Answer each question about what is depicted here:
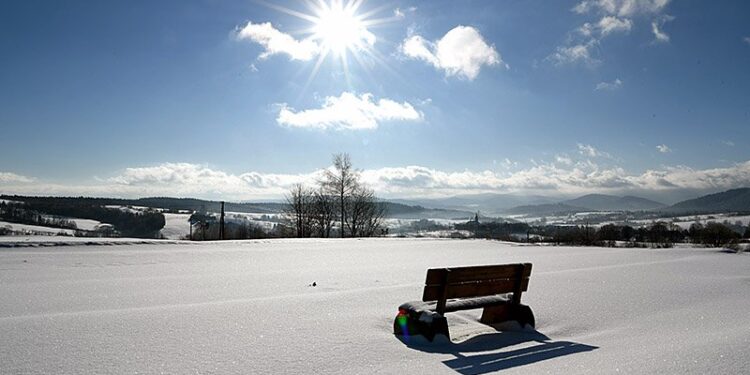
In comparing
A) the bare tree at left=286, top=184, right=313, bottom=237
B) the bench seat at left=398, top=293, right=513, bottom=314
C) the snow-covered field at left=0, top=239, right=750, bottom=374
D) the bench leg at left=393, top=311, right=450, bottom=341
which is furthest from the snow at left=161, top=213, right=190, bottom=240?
the bench leg at left=393, top=311, right=450, bottom=341

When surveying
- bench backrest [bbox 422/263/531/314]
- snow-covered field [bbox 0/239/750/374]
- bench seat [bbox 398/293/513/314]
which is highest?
bench backrest [bbox 422/263/531/314]

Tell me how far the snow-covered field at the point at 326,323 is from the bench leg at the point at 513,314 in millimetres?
230

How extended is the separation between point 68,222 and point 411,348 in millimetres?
69674

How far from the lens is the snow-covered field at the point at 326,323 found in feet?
13.7

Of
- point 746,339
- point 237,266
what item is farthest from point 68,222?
point 746,339

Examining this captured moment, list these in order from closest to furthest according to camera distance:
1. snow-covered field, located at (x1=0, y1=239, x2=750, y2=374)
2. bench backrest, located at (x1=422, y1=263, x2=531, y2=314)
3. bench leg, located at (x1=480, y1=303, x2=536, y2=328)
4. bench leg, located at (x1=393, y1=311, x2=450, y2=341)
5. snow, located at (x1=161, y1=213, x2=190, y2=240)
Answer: snow-covered field, located at (x1=0, y1=239, x2=750, y2=374) < bench leg, located at (x1=393, y1=311, x2=450, y2=341) < bench backrest, located at (x1=422, y1=263, x2=531, y2=314) < bench leg, located at (x1=480, y1=303, x2=536, y2=328) < snow, located at (x1=161, y1=213, x2=190, y2=240)

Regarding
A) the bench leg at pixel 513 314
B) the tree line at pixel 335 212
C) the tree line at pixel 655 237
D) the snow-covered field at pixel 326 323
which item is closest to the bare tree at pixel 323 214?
the tree line at pixel 335 212

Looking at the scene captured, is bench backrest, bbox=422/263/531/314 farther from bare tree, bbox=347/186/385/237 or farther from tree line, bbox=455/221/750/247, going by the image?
bare tree, bbox=347/186/385/237

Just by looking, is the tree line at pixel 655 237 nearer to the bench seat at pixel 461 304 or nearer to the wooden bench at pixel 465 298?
the wooden bench at pixel 465 298

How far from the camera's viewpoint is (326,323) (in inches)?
222

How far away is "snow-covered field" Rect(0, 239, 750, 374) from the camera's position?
13.7 feet

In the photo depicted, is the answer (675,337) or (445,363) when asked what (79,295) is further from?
(675,337)

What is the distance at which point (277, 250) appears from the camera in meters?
17.0

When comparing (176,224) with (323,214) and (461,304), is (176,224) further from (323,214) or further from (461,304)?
(461,304)
